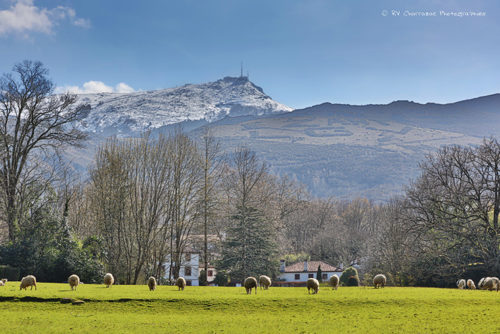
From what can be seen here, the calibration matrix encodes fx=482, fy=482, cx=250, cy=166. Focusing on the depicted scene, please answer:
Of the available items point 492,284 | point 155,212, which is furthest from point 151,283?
point 492,284

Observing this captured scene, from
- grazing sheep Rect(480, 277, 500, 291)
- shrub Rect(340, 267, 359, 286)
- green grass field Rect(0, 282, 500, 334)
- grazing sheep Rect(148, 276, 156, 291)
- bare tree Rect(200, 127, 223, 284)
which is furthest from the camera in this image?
shrub Rect(340, 267, 359, 286)

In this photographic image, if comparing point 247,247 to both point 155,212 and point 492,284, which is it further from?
point 492,284

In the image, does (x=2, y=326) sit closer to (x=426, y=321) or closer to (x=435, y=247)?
(x=426, y=321)

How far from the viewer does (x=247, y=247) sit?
6406 centimetres

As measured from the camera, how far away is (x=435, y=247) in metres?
51.1

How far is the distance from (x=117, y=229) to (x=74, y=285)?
21823 millimetres

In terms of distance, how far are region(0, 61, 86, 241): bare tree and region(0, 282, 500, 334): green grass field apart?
1882 centimetres

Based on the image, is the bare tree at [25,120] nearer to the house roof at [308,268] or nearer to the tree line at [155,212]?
the tree line at [155,212]

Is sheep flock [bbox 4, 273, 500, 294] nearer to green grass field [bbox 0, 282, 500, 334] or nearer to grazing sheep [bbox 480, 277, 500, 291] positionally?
grazing sheep [bbox 480, 277, 500, 291]

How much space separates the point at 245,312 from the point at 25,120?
35332mm

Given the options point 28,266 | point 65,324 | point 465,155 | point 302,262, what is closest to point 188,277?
point 302,262

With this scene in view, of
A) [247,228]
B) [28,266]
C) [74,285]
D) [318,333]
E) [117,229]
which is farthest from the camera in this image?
[247,228]

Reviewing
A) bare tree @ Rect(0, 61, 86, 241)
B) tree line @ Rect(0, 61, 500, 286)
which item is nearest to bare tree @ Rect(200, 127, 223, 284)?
tree line @ Rect(0, 61, 500, 286)

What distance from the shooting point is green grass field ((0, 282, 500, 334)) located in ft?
77.5
